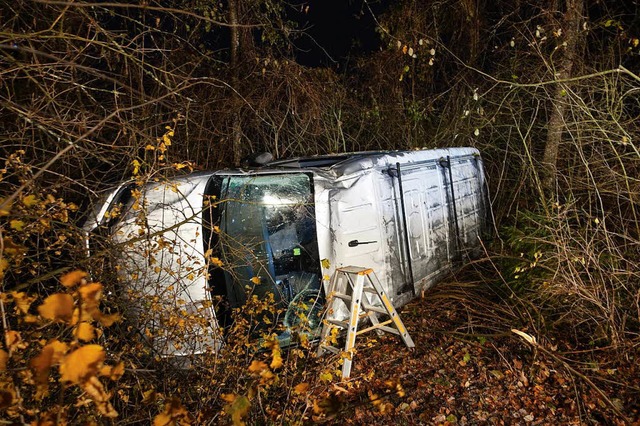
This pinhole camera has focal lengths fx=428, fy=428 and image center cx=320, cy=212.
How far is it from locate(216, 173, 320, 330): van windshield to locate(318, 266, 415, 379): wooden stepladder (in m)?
0.46

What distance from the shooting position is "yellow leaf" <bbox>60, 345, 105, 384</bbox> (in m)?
1.40

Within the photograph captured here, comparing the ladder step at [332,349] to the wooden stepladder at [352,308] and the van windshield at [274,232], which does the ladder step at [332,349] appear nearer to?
the wooden stepladder at [352,308]

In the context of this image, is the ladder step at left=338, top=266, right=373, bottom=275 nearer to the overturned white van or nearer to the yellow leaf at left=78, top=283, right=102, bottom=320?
the overturned white van

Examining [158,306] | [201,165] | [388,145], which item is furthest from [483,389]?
[388,145]

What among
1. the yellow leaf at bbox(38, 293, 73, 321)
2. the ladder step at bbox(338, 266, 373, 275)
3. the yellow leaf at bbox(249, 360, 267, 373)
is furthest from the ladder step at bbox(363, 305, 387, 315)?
the yellow leaf at bbox(38, 293, 73, 321)

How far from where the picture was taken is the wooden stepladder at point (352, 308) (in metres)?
3.87

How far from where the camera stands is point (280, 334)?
4.47 metres

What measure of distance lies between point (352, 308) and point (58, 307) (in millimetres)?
2763

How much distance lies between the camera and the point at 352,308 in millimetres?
3891

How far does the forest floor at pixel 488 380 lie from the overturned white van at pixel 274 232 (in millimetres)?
677

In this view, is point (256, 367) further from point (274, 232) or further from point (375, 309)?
point (274, 232)

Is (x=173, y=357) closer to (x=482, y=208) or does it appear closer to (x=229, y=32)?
(x=482, y=208)

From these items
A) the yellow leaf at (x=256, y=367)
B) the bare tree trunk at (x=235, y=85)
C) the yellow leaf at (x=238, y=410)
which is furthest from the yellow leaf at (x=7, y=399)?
the bare tree trunk at (x=235, y=85)

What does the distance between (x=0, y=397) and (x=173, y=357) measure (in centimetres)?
176
